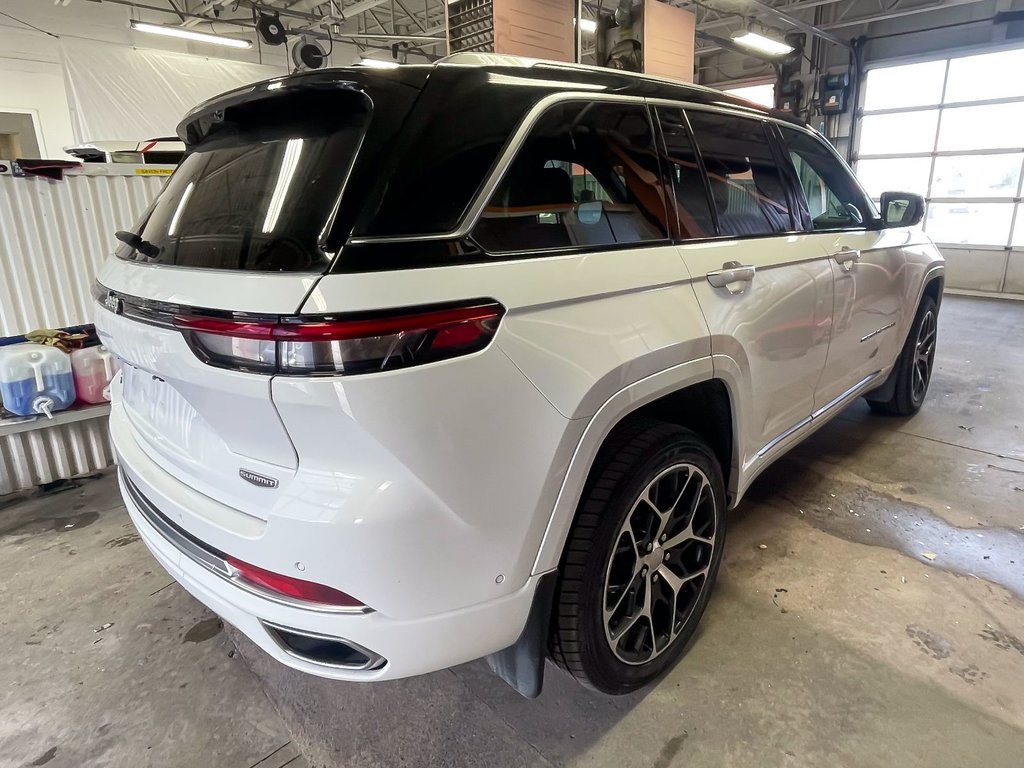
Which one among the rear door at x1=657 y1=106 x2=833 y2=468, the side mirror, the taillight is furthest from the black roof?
the side mirror

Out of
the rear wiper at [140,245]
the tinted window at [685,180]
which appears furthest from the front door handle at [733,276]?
the rear wiper at [140,245]

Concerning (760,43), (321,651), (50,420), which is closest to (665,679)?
(321,651)

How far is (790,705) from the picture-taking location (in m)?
1.84

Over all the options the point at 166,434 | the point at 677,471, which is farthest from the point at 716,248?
the point at 166,434

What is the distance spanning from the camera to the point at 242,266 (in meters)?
1.27

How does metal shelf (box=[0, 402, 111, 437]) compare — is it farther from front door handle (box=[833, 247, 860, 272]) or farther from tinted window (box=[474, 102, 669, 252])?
front door handle (box=[833, 247, 860, 272])

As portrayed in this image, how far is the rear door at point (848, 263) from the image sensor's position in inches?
105

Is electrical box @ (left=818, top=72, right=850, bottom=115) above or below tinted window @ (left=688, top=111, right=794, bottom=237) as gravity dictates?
above

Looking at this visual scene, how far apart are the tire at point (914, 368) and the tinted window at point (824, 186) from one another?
105cm

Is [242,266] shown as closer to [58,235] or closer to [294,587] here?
[294,587]

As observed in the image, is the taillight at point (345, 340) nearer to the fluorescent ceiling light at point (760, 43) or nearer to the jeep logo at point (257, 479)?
the jeep logo at point (257, 479)

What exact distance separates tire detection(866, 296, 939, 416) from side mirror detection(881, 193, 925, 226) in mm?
622

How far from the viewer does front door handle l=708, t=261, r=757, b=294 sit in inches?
74.4

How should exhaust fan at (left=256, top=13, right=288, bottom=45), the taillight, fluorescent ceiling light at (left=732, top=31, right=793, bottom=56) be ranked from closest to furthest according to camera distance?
the taillight → fluorescent ceiling light at (left=732, top=31, right=793, bottom=56) → exhaust fan at (left=256, top=13, right=288, bottom=45)
